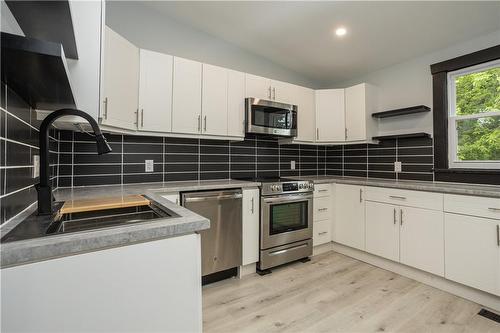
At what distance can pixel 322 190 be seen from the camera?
2.98 metres

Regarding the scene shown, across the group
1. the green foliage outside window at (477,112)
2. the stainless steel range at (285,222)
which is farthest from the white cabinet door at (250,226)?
the green foliage outside window at (477,112)

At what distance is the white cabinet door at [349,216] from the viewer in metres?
2.77

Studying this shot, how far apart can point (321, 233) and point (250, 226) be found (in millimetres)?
1043

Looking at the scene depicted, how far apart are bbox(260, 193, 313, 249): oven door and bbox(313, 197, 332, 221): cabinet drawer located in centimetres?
12

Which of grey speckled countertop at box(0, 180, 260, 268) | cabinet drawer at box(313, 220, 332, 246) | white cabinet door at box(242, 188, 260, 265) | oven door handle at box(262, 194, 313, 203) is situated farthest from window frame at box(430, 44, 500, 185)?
grey speckled countertop at box(0, 180, 260, 268)

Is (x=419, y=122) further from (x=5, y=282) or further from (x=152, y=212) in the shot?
(x=5, y=282)

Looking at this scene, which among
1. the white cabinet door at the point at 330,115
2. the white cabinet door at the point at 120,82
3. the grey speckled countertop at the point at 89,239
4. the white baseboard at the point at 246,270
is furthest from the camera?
the white cabinet door at the point at 330,115

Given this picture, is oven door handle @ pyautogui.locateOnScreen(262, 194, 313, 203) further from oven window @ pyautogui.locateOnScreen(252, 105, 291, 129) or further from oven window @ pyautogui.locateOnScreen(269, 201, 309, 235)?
oven window @ pyautogui.locateOnScreen(252, 105, 291, 129)

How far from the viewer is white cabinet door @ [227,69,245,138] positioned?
8.49 feet

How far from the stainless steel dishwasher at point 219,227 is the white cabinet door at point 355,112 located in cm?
180

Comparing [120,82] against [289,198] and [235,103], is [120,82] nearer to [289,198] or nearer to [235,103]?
[235,103]

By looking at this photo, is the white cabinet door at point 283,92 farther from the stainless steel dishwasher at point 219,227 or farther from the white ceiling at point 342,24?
the stainless steel dishwasher at point 219,227

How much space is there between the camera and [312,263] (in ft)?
8.92

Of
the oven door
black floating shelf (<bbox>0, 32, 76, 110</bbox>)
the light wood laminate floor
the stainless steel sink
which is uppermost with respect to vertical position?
black floating shelf (<bbox>0, 32, 76, 110</bbox>)
